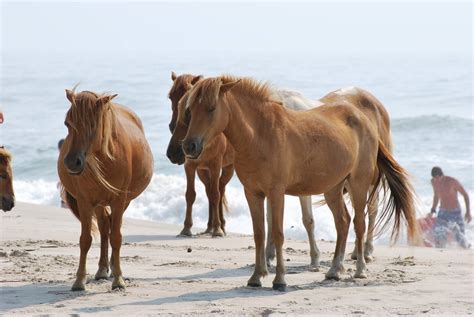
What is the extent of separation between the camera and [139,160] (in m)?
8.36

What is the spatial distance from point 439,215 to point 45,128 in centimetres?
2200

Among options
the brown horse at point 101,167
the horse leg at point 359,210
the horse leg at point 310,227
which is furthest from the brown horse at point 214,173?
the brown horse at point 101,167

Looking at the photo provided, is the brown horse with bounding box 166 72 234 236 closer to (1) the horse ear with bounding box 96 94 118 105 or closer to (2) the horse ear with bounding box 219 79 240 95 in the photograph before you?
(2) the horse ear with bounding box 219 79 240 95

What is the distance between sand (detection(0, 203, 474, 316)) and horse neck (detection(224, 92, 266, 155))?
48.2 inches

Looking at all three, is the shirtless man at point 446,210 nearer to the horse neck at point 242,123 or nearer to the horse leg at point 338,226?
the horse leg at point 338,226

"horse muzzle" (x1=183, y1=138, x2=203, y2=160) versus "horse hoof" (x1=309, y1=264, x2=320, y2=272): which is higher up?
"horse muzzle" (x1=183, y1=138, x2=203, y2=160)

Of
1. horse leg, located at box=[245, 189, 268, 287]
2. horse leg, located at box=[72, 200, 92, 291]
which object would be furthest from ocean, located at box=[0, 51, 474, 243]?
horse leg, located at box=[72, 200, 92, 291]

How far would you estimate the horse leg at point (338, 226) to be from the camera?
28.9 feet

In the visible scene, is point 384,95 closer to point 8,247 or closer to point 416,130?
point 416,130

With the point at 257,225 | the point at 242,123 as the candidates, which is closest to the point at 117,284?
the point at 257,225

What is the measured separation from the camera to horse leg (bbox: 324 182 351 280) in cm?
880

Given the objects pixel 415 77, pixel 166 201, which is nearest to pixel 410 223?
pixel 166 201

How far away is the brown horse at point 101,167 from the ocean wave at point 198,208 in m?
7.03

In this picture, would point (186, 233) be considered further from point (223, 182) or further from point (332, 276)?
point (332, 276)
